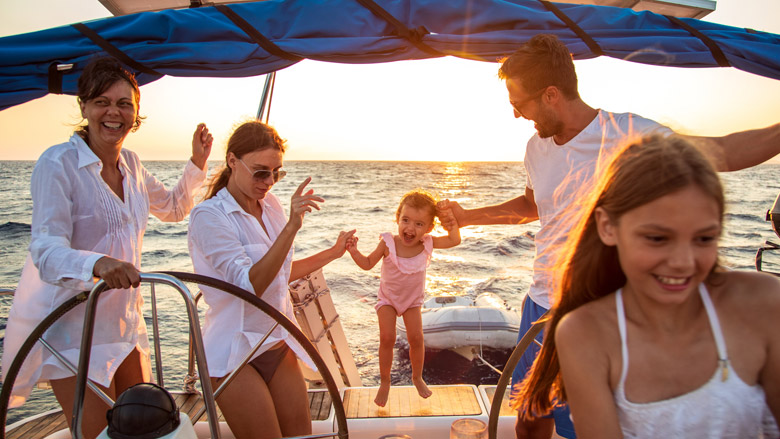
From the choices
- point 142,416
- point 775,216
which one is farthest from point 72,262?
point 775,216

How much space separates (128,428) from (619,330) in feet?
4.40

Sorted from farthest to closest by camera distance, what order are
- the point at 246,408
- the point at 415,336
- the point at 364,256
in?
the point at 415,336 → the point at 364,256 → the point at 246,408

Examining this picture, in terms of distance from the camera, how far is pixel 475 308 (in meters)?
6.56

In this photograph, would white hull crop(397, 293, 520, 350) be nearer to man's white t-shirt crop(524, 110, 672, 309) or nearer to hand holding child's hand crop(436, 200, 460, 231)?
hand holding child's hand crop(436, 200, 460, 231)

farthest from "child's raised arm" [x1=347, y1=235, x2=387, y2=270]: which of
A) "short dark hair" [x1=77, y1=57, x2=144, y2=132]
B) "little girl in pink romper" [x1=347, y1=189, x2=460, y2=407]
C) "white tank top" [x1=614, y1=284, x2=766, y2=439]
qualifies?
"white tank top" [x1=614, y1=284, x2=766, y2=439]

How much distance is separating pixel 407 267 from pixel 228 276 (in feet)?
5.56

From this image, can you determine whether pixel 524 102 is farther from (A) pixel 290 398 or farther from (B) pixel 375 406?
(B) pixel 375 406

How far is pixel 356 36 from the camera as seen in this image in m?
2.32

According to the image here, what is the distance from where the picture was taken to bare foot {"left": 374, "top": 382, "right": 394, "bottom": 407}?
312 centimetres

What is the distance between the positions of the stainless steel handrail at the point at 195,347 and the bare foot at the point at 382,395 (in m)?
1.53

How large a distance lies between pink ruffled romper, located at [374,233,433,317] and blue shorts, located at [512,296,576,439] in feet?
4.05

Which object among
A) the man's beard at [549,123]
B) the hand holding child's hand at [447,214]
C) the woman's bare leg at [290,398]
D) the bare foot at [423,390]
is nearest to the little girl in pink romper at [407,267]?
the bare foot at [423,390]

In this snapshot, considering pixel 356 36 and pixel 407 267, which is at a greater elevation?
pixel 356 36

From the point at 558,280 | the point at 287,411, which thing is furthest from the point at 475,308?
the point at 558,280
